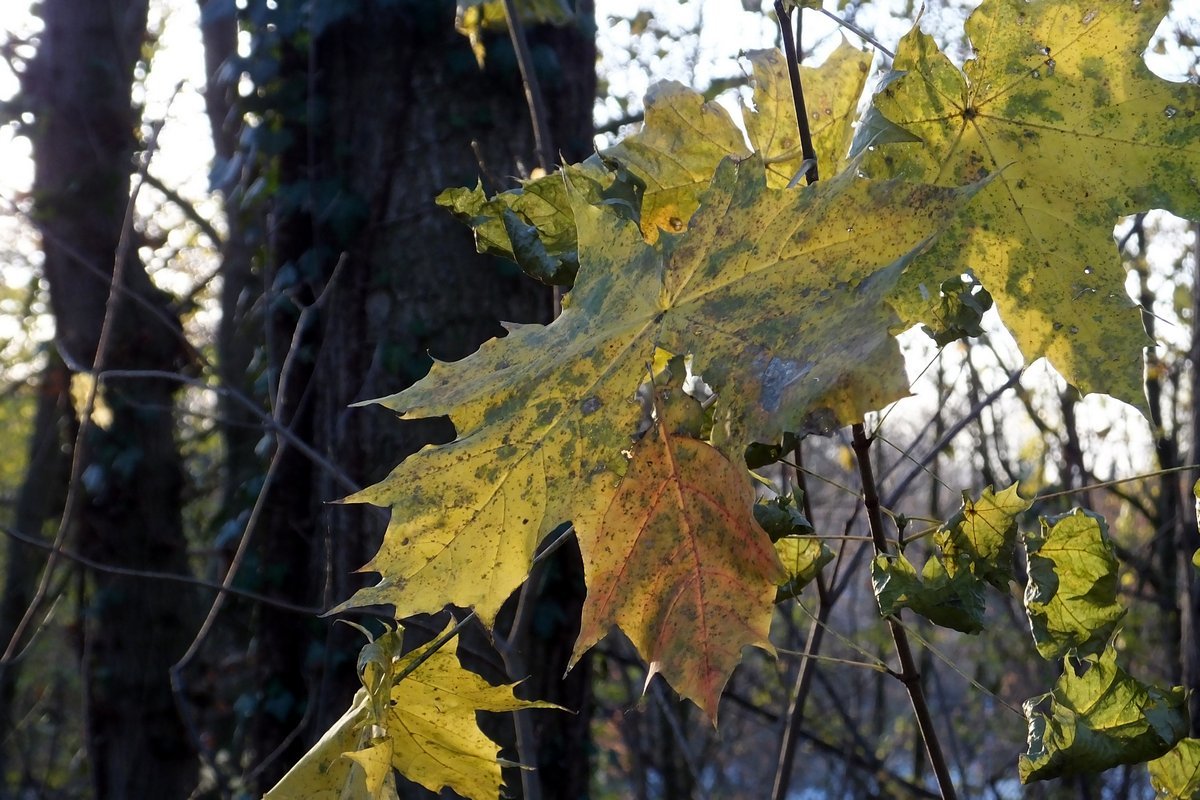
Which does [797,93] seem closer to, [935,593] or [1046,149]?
[1046,149]

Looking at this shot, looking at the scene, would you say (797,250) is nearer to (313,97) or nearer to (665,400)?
(665,400)

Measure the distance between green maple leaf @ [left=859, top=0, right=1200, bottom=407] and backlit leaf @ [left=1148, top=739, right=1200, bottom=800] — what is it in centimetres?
34

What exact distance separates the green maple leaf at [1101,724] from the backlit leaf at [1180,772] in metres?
0.09

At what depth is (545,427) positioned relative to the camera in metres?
0.67

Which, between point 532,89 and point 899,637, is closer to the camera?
point 899,637

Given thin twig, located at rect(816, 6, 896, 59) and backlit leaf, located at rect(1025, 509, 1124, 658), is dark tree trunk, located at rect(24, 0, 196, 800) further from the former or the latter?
backlit leaf, located at rect(1025, 509, 1124, 658)

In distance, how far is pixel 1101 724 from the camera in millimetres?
703

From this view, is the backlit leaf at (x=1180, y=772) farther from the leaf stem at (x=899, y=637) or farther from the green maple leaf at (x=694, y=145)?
the green maple leaf at (x=694, y=145)

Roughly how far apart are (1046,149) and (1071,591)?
314 millimetres

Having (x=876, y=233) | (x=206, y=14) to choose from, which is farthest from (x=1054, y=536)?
(x=206, y=14)

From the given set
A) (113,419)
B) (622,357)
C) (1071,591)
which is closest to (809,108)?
(622,357)

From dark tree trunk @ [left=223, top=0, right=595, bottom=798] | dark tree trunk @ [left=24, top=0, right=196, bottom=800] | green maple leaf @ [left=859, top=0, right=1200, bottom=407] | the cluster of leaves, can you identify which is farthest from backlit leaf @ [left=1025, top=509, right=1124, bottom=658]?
dark tree trunk @ [left=24, top=0, right=196, bottom=800]

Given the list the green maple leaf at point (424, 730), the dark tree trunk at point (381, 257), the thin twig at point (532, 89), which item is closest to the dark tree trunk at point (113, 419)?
the dark tree trunk at point (381, 257)

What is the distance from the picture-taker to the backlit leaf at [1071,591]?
2.33 ft
